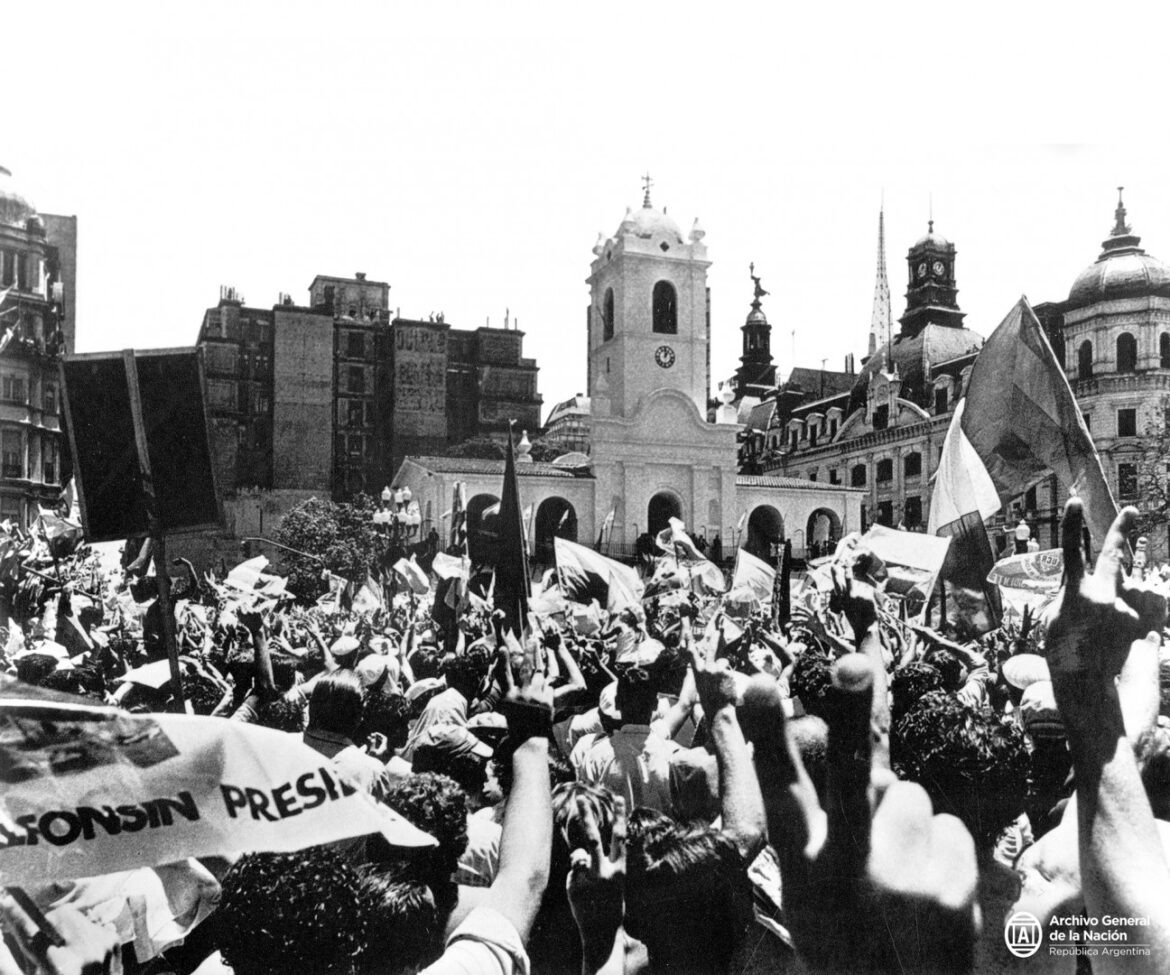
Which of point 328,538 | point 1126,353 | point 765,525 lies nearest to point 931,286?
point 765,525

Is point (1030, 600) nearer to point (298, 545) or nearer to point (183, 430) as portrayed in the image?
point (183, 430)

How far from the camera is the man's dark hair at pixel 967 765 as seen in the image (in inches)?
122

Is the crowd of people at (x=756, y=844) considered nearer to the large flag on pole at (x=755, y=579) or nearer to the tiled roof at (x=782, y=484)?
the large flag on pole at (x=755, y=579)

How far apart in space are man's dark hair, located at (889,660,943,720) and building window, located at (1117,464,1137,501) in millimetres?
18130

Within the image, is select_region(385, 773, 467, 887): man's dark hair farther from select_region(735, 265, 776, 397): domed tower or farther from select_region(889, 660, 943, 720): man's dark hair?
select_region(735, 265, 776, 397): domed tower

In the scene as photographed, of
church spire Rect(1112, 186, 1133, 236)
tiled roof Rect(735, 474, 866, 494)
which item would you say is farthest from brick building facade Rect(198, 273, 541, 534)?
church spire Rect(1112, 186, 1133, 236)

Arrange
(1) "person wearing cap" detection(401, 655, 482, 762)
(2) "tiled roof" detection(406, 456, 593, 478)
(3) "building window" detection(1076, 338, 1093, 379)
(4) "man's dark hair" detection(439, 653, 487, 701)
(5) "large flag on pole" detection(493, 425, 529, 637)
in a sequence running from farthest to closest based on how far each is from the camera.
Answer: (2) "tiled roof" detection(406, 456, 593, 478) < (3) "building window" detection(1076, 338, 1093, 379) < (5) "large flag on pole" detection(493, 425, 529, 637) < (4) "man's dark hair" detection(439, 653, 487, 701) < (1) "person wearing cap" detection(401, 655, 482, 762)

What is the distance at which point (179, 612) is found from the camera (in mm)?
11070

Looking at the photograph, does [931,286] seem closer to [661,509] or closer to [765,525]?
[765,525]

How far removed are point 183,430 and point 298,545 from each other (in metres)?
33.7

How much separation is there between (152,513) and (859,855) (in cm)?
346

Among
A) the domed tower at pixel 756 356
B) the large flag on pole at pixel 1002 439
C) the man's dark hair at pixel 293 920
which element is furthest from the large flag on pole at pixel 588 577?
the domed tower at pixel 756 356

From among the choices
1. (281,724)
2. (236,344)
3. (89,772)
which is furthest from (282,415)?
(89,772)

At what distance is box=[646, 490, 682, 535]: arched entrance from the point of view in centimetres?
4817
